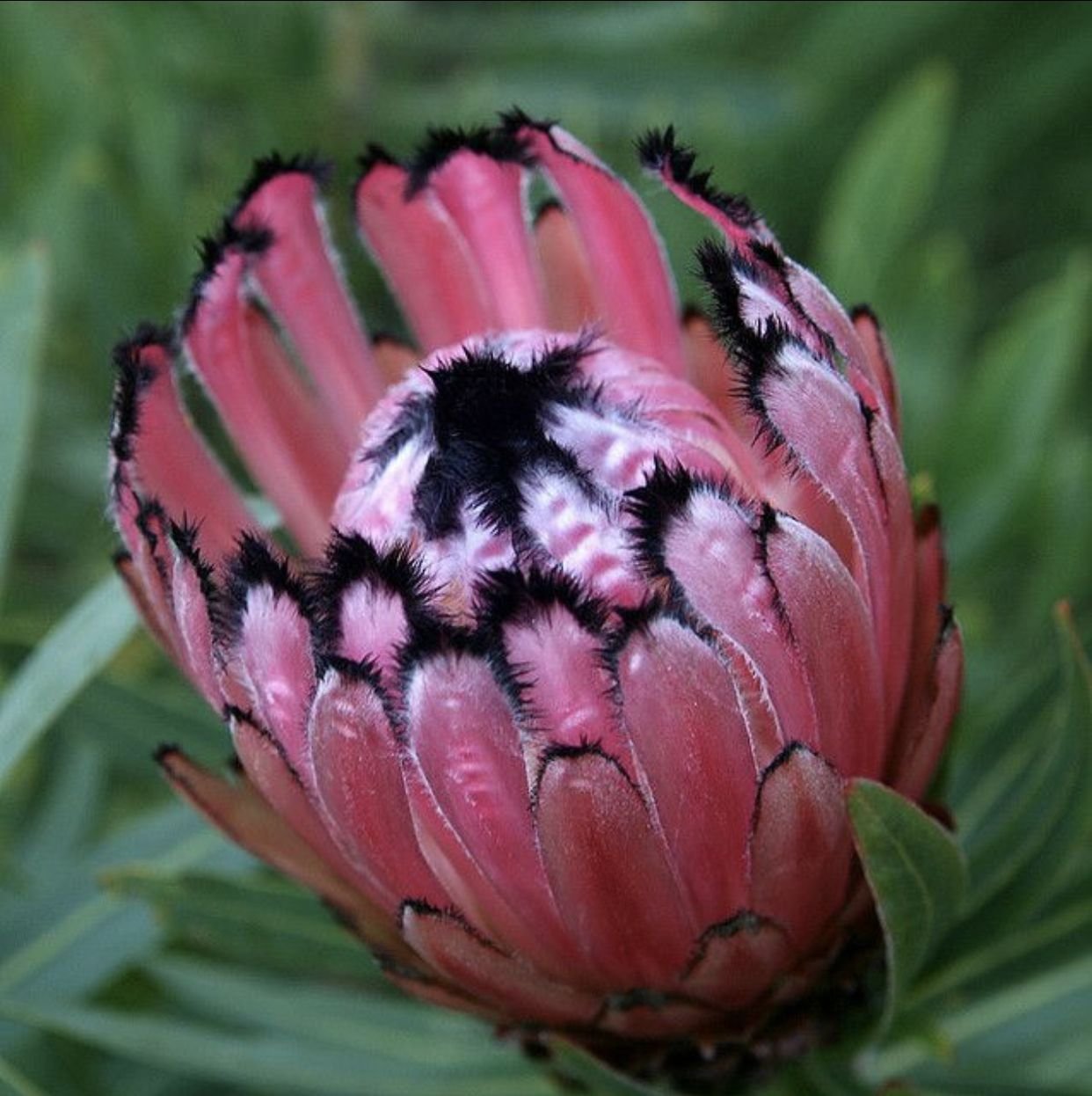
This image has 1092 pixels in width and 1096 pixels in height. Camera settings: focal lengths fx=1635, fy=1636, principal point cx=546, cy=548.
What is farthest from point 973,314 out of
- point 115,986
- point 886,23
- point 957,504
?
point 115,986

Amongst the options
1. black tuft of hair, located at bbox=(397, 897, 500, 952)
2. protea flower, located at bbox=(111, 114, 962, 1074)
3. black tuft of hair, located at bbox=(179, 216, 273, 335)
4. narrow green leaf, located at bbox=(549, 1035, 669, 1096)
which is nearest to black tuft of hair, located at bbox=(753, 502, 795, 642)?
protea flower, located at bbox=(111, 114, 962, 1074)

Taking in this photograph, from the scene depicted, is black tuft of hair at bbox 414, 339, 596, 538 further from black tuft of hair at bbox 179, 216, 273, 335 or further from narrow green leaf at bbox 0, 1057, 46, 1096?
narrow green leaf at bbox 0, 1057, 46, 1096

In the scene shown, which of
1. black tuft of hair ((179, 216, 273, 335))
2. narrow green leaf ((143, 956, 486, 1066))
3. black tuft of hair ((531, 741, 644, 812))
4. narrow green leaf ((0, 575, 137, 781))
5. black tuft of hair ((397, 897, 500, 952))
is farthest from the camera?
narrow green leaf ((143, 956, 486, 1066))

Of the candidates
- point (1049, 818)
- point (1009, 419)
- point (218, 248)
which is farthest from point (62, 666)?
point (1009, 419)

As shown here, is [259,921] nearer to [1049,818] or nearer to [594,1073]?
[594,1073]

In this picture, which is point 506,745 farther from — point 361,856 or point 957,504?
point 957,504

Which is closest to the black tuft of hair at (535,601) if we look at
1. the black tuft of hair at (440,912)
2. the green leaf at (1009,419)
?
the black tuft of hair at (440,912)

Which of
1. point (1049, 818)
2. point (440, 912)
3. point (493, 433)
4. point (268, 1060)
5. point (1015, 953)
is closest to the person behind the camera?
point (440, 912)
